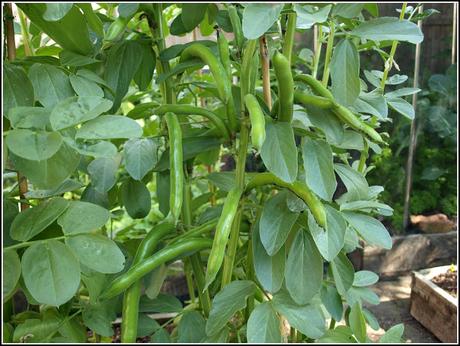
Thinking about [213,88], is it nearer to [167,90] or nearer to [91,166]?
[167,90]

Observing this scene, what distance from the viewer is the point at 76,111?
501mm

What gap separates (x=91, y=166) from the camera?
73 centimetres

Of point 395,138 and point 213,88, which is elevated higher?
point 213,88

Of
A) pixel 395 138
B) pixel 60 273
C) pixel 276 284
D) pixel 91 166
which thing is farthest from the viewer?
pixel 395 138

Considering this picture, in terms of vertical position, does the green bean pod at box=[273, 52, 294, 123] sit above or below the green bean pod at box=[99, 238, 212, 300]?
above

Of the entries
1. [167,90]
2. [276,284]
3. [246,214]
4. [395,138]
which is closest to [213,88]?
[167,90]

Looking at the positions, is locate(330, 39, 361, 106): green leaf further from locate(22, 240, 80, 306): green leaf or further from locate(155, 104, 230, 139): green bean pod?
locate(22, 240, 80, 306): green leaf

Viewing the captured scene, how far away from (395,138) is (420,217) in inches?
17.6

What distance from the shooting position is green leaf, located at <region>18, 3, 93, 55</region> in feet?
1.95

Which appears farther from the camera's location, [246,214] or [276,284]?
[246,214]

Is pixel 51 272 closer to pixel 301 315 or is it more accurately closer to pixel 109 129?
pixel 109 129

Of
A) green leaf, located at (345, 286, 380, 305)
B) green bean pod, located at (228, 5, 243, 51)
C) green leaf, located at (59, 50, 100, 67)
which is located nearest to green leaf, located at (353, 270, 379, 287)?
green leaf, located at (345, 286, 380, 305)

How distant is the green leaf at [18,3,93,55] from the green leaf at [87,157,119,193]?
0.17m

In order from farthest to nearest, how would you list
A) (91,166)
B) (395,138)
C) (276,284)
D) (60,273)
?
(395,138)
(91,166)
(276,284)
(60,273)
